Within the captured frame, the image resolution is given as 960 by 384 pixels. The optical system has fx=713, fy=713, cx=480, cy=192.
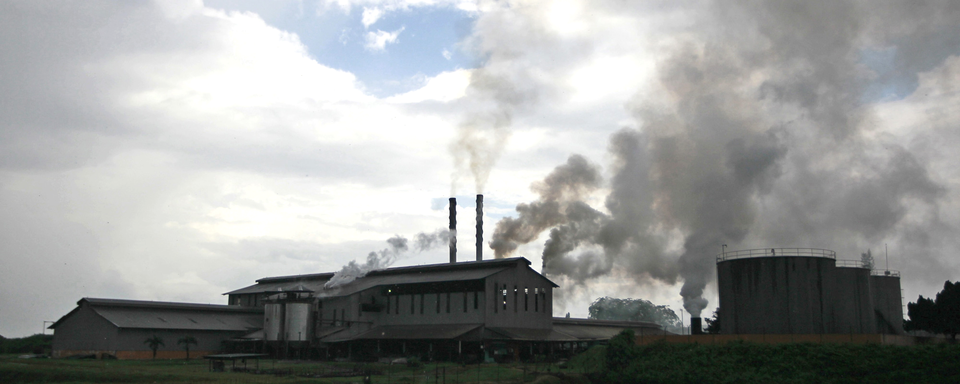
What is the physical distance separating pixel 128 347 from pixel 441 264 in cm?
3386

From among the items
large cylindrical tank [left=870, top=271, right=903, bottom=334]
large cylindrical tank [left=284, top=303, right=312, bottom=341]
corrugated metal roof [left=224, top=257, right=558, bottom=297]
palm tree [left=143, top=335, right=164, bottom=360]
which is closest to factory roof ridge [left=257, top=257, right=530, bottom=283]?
corrugated metal roof [left=224, top=257, right=558, bottom=297]

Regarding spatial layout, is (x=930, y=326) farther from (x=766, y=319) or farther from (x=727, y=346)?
(x=727, y=346)

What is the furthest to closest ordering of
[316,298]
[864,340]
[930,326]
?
[316,298] < [930,326] < [864,340]

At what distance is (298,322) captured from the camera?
7894cm

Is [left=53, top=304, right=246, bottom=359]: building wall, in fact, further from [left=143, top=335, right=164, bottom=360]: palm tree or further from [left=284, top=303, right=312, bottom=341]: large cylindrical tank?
[left=284, top=303, right=312, bottom=341]: large cylindrical tank

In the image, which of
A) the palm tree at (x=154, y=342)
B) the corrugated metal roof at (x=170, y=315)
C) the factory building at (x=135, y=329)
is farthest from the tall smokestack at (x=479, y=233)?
the palm tree at (x=154, y=342)

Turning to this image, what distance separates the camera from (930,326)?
252 ft

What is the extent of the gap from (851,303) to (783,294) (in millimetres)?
6242

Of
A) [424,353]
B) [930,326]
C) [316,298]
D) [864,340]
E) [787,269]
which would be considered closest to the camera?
[864,340]

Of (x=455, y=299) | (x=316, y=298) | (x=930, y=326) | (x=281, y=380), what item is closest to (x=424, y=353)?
(x=455, y=299)

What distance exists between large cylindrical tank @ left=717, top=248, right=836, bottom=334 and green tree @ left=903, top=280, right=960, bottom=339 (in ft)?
75.4

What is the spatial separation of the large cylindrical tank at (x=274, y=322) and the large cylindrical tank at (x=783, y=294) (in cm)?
4755

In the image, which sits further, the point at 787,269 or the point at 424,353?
the point at 424,353

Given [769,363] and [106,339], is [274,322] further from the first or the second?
[769,363]
